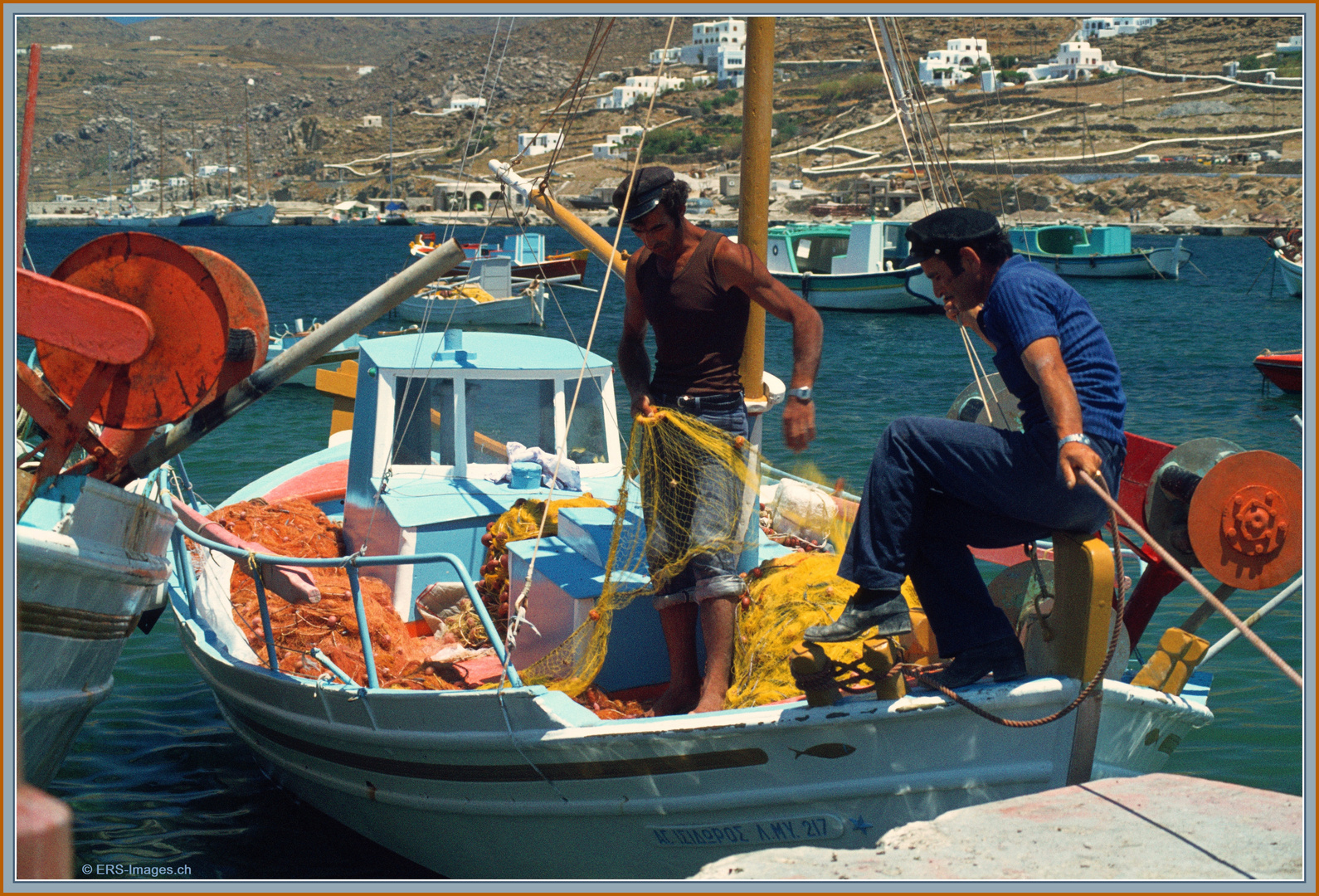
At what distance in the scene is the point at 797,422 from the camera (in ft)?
14.4

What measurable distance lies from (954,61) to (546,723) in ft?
604

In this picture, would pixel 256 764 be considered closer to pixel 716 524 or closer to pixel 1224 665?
pixel 716 524

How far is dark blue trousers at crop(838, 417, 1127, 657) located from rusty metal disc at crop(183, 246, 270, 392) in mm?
2715

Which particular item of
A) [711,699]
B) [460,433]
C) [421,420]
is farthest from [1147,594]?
[421,420]

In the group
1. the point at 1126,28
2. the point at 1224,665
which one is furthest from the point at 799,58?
the point at 1224,665

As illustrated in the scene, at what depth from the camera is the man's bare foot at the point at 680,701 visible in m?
4.86

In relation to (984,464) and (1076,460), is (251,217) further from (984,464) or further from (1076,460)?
(1076,460)

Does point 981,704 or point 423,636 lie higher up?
point 981,704

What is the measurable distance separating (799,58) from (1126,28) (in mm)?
57509

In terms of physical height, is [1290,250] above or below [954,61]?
below

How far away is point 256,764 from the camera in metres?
7.41

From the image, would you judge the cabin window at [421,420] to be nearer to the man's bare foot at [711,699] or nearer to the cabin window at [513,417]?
the cabin window at [513,417]

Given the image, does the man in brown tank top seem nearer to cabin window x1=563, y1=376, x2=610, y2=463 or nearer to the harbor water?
the harbor water

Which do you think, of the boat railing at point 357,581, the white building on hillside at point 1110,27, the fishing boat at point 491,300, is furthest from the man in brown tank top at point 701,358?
the white building on hillside at point 1110,27
